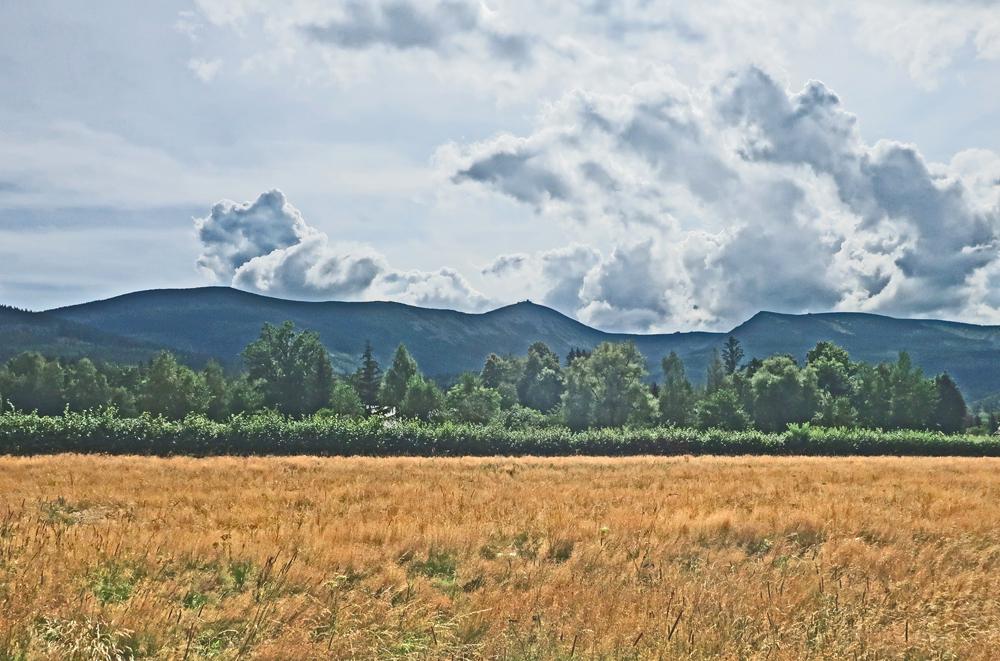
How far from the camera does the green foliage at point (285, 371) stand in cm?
10419

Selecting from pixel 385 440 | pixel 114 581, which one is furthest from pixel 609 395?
pixel 114 581

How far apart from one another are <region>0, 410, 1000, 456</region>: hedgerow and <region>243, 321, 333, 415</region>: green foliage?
45.1 metres

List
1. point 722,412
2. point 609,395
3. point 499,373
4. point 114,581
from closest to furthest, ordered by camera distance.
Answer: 1. point 114,581
2. point 722,412
3. point 609,395
4. point 499,373

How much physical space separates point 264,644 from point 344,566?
2.91 metres

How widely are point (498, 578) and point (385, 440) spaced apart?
4831 cm

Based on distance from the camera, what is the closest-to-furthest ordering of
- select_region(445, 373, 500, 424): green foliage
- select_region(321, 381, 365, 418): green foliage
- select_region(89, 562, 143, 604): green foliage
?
1. select_region(89, 562, 143, 604): green foliage
2. select_region(445, 373, 500, 424): green foliage
3. select_region(321, 381, 365, 418): green foliage

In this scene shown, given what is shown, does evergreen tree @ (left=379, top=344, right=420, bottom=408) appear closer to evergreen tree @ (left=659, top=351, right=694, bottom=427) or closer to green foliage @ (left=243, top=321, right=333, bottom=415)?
green foliage @ (left=243, top=321, right=333, bottom=415)

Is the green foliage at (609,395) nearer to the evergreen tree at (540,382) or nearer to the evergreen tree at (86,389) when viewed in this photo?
the evergreen tree at (540,382)

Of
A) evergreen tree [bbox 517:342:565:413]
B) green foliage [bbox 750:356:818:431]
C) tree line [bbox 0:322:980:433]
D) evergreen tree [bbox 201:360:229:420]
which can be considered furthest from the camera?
evergreen tree [bbox 517:342:565:413]

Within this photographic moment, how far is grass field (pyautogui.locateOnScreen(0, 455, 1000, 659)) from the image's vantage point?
6.76 meters

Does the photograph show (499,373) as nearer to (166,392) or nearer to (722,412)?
(722,412)

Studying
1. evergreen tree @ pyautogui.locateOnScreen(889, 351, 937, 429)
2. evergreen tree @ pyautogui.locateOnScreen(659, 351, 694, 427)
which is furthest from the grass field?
evergreen tree @ pyautogui.locateOnScreen(889, 351, 937, 429)

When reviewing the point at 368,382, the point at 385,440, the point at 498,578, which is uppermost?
the point at 368,382

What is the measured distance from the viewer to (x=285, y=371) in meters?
105
